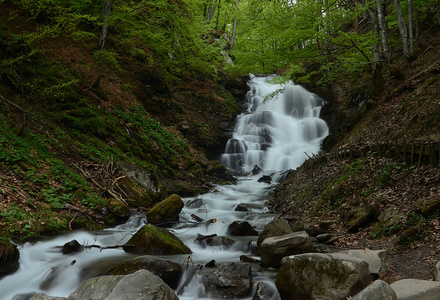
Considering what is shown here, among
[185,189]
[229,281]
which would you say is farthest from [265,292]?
[185,189]

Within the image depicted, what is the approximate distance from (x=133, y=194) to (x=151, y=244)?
11.8 ft

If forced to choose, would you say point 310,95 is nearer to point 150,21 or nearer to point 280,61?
point 280,61

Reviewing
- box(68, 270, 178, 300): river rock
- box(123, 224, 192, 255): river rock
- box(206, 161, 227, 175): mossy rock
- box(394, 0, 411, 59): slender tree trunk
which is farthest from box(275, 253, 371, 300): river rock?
box(394, 0, 411, 59): slender tree trunk

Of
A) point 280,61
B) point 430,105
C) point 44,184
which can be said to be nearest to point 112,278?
point 44,184

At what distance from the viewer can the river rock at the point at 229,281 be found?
16.7 ft

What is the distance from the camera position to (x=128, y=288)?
3.87m

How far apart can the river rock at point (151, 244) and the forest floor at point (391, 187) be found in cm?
347

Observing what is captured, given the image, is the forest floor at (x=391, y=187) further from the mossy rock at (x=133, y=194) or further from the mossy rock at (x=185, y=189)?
the mossy rock at (x=133, y=194)

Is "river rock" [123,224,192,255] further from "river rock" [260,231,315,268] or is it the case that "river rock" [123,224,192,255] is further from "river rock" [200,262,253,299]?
"river rock" [260,231,315,268]

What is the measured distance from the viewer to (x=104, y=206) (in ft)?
28.3

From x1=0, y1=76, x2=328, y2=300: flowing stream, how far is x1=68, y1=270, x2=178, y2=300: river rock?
1.41 meters

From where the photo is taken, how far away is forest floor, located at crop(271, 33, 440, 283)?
515 cm

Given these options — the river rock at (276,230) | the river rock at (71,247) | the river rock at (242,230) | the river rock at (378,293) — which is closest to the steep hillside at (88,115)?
the river rock at (71,247)

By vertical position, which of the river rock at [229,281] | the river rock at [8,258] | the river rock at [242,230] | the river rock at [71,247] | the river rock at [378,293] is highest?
the river rock at [378,293]
